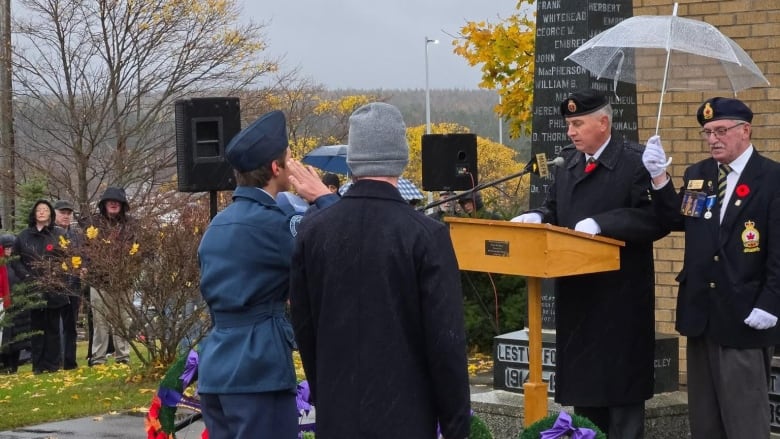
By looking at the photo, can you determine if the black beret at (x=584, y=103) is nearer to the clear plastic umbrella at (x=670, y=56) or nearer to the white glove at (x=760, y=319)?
the clear plastic umbrella at (x=670, y=56)

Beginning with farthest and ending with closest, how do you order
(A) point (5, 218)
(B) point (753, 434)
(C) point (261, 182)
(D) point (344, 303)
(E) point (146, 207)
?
(A) point (5, 218)
(E) point (146, 207)
(B) point (753, 434)
(C) point (261, 182)
(D) point (344, 303)

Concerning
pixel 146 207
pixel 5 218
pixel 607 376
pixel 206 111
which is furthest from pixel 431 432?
pixel 5 218

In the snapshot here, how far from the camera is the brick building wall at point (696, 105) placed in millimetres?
9320

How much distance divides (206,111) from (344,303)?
5.61 m

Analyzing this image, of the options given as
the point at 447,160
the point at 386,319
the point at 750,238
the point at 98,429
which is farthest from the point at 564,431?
the point at 447,160

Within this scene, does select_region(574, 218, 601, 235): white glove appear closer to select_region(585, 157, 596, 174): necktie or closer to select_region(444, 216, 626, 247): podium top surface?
select_region(444, 216, 626, 247): podium top surface

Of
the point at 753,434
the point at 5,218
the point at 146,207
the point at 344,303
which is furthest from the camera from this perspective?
the point at 5,218

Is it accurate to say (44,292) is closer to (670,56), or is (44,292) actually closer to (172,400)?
(172,400)

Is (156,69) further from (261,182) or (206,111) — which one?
(261,182)

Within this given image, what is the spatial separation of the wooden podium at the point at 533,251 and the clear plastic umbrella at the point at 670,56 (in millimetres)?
935

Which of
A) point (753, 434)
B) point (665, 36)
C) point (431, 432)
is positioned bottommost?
point (753, 434)

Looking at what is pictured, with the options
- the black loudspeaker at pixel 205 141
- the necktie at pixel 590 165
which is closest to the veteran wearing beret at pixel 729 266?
the necktie at pixel 590 165

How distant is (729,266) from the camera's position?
20.5 feet

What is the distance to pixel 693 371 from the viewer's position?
652 centimetres
